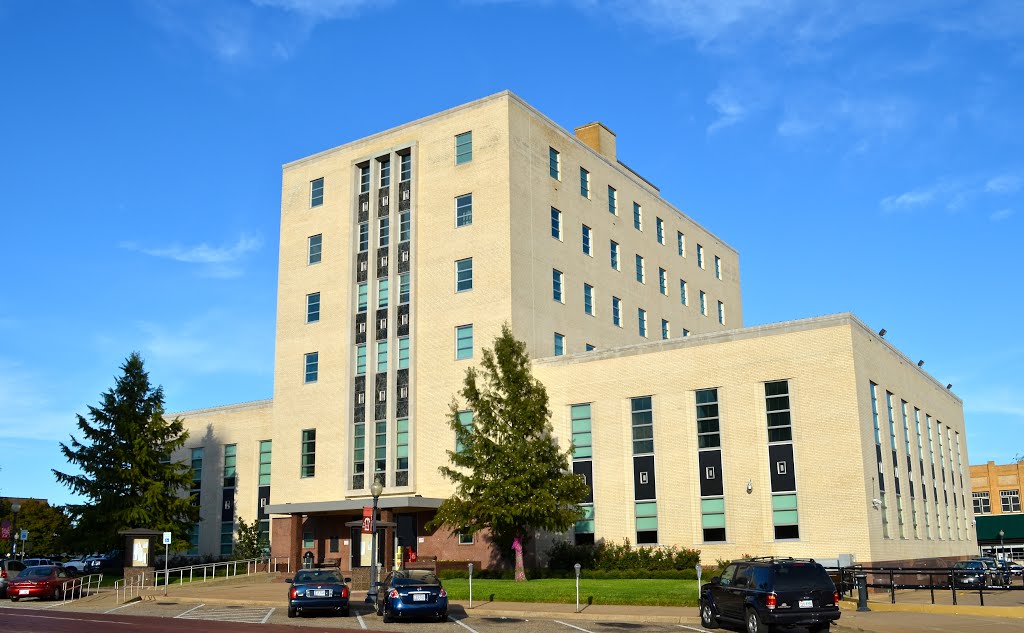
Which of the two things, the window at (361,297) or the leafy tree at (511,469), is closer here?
the leafy tree at (511,469)

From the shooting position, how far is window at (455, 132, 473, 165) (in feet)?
176

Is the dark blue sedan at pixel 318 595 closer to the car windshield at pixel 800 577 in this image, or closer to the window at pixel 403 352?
the car windshield at pixel 800 577

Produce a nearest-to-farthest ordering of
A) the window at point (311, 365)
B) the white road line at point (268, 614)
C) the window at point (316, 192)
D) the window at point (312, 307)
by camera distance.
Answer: the white road line at point (268, 614) → the window at point (311, 365) → the window at point (312, 307) → the window at point (316, 192)

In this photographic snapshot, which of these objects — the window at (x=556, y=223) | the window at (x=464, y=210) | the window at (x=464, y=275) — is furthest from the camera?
the window at (x=556, y=223)

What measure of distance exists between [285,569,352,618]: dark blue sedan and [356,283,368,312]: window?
2632 centimetres

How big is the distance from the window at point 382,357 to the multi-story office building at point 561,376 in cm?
12

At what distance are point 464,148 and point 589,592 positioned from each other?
28.4 m

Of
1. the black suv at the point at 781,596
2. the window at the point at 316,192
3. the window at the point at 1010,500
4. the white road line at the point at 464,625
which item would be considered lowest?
the white road line at the point at 464,625

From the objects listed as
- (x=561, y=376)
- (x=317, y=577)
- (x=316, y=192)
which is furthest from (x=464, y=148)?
(x=317, y=577)

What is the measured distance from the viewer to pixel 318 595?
1168 inches

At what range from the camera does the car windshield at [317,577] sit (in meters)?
30.2

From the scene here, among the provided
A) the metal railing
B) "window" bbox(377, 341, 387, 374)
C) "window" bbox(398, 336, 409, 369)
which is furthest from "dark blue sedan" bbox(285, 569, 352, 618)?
"window" bbox(377, 341, 387, 374)

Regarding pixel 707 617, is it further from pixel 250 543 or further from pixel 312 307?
pixel 250 543

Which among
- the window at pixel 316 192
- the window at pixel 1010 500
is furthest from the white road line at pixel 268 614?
the window at pixel 1010 500
